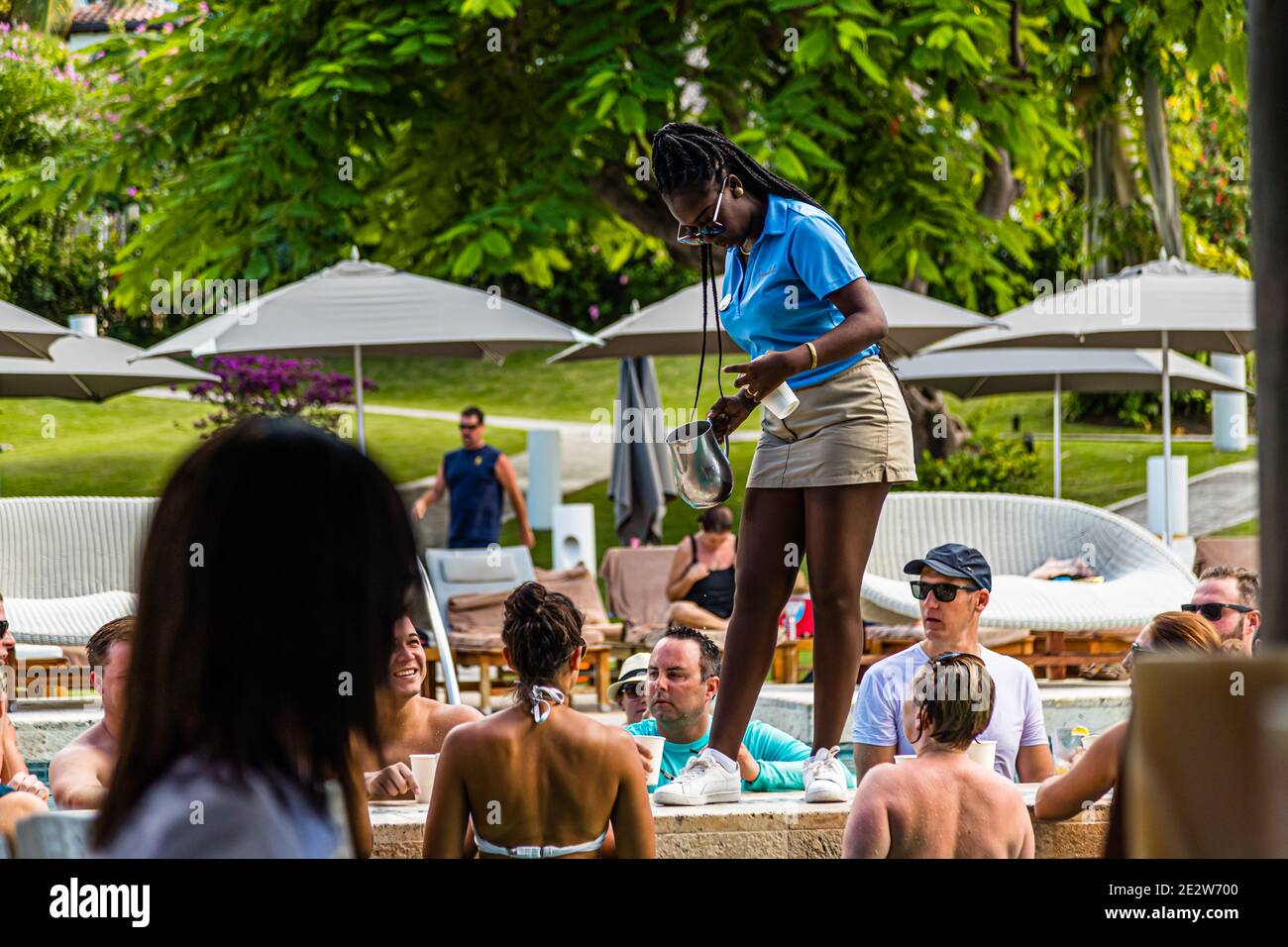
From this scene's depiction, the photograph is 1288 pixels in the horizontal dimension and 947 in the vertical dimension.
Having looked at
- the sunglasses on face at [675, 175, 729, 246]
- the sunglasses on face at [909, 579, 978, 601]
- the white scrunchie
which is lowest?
the white scrunchie

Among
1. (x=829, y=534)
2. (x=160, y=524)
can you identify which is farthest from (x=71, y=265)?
(x=160, y=524)

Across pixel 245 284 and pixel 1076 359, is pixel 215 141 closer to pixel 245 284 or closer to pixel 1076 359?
pixel 245 284

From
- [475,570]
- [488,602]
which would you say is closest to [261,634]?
[488,602]

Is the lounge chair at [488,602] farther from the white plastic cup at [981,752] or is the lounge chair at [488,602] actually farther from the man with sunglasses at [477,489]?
the white plastic cup at [981,752]

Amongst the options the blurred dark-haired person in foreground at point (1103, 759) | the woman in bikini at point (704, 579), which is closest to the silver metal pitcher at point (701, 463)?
the blurred dark-haired person in foreground at point (1103, 759)

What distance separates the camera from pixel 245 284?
12.9 meters

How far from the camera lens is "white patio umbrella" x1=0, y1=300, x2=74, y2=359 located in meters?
8.98

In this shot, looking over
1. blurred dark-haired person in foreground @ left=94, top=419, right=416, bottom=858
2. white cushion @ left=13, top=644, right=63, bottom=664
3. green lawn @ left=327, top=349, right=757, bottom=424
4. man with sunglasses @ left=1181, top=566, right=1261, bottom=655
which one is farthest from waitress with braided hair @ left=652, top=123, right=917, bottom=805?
green lawn @ left=327, top=349, right=757, bottom=424

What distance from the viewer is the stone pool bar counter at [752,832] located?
4230mm

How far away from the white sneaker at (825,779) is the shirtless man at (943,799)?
16.0 inches

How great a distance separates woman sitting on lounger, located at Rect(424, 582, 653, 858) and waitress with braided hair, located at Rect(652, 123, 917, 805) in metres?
0.56

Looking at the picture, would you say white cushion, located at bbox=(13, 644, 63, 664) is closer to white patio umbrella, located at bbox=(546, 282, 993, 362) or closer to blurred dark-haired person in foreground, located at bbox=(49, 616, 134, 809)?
white patio umbrella, located at bbox=(546, 282, 993, 362)

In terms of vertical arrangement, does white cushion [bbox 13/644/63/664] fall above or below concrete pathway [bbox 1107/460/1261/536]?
below

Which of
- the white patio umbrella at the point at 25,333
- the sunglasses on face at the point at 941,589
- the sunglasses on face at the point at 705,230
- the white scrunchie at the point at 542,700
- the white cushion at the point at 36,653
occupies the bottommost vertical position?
the white cushion at the point at 36,653
